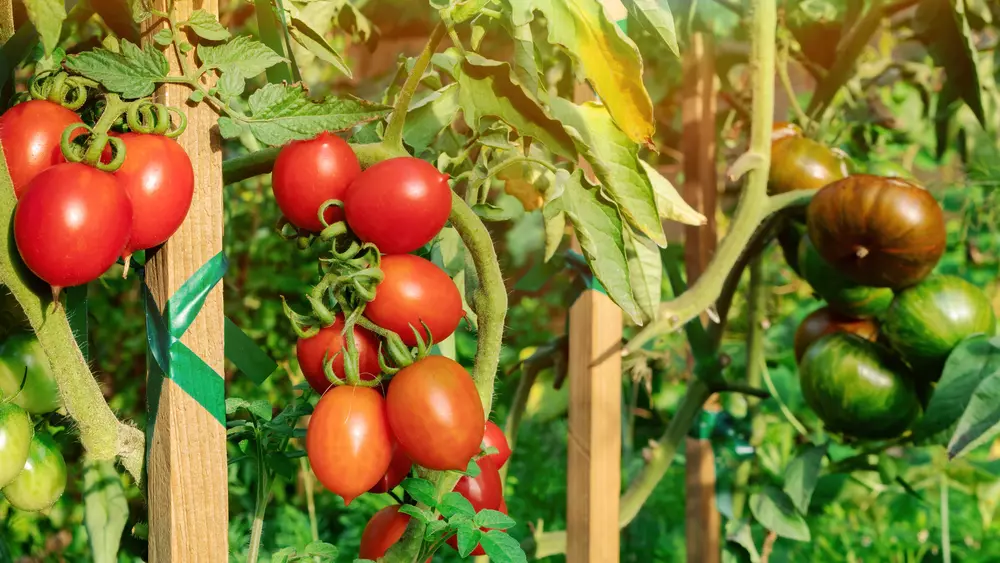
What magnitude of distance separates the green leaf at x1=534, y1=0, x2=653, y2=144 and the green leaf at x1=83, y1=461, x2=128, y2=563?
0.47 meters

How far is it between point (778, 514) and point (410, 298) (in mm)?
914

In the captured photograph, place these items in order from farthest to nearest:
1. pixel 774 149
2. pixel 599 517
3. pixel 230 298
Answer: pixel 230 298, pixel 774 149, pixel 599 517

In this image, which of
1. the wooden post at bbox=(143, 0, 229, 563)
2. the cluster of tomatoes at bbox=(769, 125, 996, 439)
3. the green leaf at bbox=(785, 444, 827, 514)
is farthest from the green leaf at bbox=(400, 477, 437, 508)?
the green leaf at bbox=(785, 444, 827, 514)

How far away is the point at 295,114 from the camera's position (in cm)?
61

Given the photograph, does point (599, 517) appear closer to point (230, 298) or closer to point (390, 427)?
point (390, 427)

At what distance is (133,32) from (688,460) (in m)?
1.19

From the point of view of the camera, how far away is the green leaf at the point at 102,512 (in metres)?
0.73

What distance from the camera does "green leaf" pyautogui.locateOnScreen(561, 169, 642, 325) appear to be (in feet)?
2.04

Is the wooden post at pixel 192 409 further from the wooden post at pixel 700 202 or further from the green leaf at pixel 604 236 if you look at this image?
the wooden post at pixel 700 202

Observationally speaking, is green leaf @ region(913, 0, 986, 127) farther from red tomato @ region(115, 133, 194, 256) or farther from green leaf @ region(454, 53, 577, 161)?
red tomato @ region(115, 133, 194, 256)

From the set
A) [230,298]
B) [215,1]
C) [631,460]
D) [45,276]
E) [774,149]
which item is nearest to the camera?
[45,276]

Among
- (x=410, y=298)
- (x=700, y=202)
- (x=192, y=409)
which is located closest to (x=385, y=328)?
(x=410, y=298)

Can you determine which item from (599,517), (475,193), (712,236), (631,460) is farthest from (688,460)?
(475,193)

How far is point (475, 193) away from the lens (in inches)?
27.8
